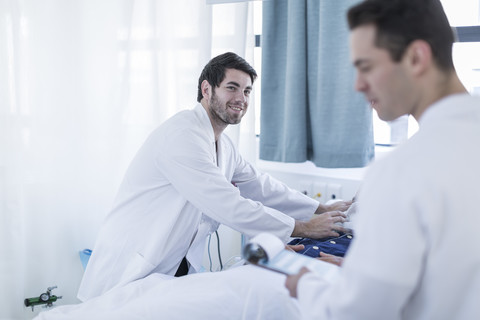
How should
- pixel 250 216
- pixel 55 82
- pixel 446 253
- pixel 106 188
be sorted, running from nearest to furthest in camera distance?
pixel 446 253 → pixel 250 216 → pixel 55 82 → pixel 106 188

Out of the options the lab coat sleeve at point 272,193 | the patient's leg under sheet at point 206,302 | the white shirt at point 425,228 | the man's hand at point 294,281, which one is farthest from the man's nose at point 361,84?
the lab coat sleeve at point 272,193

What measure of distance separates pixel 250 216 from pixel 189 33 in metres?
1.31

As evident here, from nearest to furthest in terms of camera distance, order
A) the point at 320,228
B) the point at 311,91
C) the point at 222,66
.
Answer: the point at 320,228
the point at 222,66
the point at 311,91

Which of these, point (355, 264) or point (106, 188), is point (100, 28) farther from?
point (355, 264)

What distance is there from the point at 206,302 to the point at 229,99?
39.0 inches

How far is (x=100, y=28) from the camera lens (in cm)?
231

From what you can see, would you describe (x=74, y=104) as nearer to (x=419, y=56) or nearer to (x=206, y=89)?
(x=206, y=89)

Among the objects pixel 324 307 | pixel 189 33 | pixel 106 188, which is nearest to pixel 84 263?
pixel 106 188

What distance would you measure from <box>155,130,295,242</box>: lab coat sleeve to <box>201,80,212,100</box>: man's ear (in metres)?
0.37

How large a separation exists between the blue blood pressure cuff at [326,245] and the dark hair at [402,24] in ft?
3.15

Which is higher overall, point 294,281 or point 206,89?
point 206,89

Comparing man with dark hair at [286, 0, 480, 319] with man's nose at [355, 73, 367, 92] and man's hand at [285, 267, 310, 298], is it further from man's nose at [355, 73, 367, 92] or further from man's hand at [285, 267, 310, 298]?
man's hand at [285, 267, 310, 298]

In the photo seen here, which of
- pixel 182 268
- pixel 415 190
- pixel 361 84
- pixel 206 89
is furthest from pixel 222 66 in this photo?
pixel 415 190

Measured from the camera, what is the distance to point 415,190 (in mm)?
725
